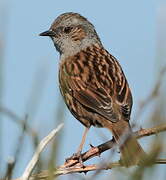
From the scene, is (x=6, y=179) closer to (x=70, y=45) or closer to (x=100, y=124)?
(x=100, y=124)

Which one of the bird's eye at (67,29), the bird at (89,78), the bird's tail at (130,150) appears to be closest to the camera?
the bird's tail at (130,150)

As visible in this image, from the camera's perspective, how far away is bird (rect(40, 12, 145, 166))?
496cm

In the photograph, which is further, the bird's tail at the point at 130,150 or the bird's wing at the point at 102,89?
the bird's wing at the point at 102,89

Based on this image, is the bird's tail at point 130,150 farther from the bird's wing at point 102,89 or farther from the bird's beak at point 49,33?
the bird's beak at point 49,33

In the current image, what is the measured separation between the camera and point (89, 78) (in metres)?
5.60

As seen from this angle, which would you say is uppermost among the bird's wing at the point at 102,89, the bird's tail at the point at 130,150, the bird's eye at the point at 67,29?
the bird's eye at the point at 67,29

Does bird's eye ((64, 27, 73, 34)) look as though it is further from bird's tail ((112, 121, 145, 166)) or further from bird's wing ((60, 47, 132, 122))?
bird's tail ((112, 121, 145, 166))

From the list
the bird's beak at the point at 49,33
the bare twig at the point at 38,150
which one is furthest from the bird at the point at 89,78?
the bare twig at the point at 38,150

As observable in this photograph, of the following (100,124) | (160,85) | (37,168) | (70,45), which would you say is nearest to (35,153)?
(37,168)

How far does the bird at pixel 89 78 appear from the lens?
16.3 ft

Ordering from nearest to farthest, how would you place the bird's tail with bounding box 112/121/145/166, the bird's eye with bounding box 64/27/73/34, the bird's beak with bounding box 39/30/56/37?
the bird's tail with bounding box 112/121/145/166, the bird's beak with bounding box 39/30/56/37, the bird's eye with bounding box 64/27/73/34

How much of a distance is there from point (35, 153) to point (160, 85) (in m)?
0.41

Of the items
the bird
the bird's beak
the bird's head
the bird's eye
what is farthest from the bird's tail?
the bird's eye

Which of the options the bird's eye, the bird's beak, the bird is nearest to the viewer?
the bird
